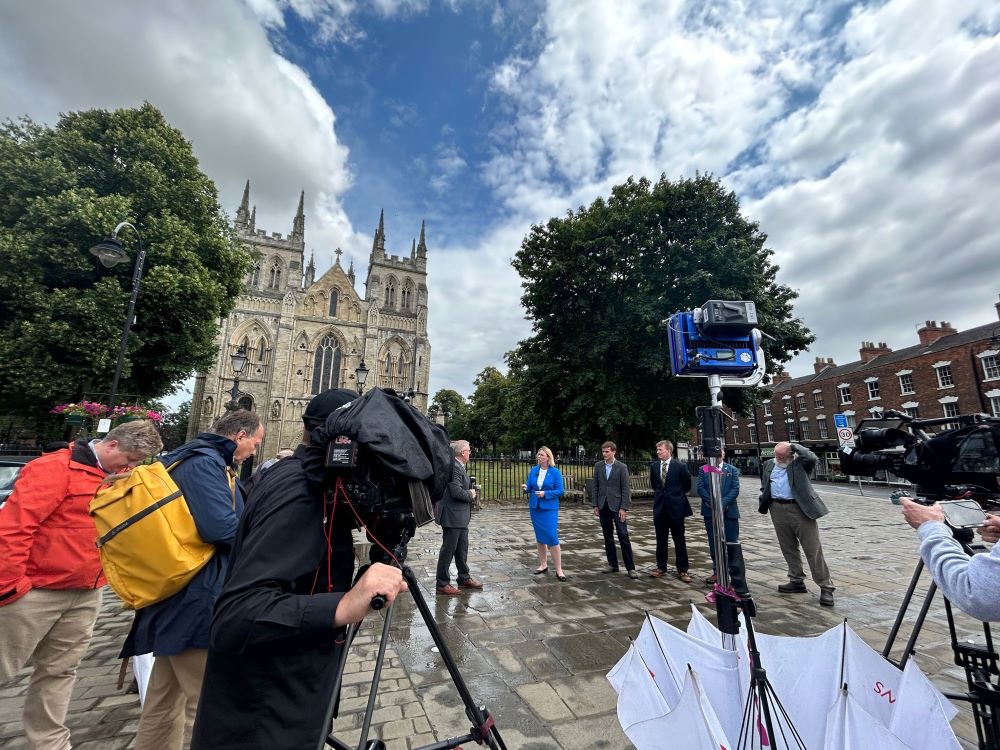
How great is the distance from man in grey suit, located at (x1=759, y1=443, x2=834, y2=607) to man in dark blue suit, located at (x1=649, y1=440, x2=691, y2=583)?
1029 millimetres

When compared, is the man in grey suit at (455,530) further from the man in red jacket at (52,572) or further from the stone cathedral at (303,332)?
the stone cathedral at (303,332)

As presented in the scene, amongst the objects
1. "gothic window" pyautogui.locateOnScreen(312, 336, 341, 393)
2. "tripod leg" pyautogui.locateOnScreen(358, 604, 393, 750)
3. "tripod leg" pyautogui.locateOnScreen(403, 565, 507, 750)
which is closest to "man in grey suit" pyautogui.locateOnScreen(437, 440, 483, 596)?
"tripod leg" pyautogui.locateOnScreen(403, 565, 507, 750)

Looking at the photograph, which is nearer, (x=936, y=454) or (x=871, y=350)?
(x=936, y=454)

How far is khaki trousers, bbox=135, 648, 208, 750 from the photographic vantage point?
2143 mm

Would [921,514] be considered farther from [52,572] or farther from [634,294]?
[634,294]

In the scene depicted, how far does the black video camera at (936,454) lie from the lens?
2082mm

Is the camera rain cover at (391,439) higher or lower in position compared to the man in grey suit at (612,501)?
higher

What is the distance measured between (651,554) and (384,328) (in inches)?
1581

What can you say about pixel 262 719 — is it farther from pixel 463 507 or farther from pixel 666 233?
pixel 666 233

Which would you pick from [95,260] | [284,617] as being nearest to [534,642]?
[284,617]

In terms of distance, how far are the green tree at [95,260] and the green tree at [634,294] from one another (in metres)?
13.8

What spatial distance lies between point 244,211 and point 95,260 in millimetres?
35213

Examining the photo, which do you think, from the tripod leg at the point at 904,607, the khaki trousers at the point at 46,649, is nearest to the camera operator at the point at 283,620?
the khaki trousers at the point at 46,649

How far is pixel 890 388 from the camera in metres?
29.0
